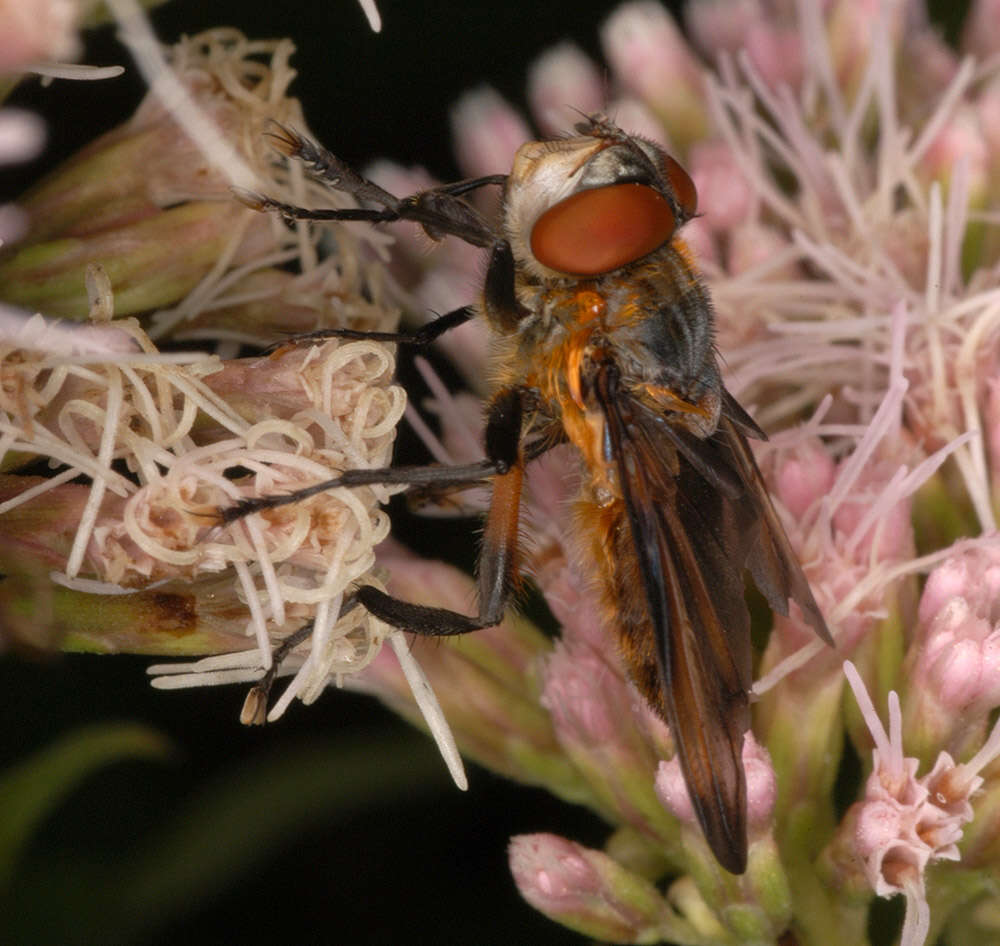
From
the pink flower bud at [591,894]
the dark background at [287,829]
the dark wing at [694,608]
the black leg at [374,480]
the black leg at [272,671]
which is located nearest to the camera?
the dark wing at [694,608]

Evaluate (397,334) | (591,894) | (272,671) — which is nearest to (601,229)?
(397,334)

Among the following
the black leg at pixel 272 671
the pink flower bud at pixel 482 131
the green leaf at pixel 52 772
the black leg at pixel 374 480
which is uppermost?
the black leg at pixel 374 480

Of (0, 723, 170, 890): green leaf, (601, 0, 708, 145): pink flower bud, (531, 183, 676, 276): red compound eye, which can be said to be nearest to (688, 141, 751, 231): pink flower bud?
(601, 0, 708, 145): pink flower bud

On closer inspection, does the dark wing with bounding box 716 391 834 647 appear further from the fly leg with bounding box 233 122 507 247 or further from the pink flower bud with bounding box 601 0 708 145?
the pink flower bud with bounding box 601 0 708 145

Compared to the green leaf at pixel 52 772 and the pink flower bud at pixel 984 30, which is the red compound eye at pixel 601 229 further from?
the pink flower bud at pixel 984 30

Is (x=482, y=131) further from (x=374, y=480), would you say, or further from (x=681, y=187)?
(x=374, y=480)

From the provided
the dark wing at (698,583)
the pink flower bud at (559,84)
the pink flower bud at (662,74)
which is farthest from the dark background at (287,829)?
the dark wing at (698,583)
